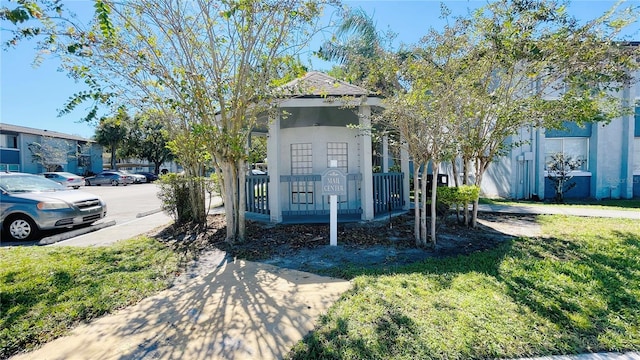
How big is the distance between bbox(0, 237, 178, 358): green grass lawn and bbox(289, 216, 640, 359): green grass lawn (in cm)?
262

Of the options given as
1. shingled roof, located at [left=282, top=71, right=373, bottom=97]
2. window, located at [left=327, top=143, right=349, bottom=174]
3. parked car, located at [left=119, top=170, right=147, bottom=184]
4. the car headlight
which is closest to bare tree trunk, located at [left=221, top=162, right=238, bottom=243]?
shingled roof, located at [left=282, top=71, right=373, bottom=97]

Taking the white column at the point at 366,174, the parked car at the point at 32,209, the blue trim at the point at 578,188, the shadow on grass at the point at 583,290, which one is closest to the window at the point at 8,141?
the parked car at the point at 32,209

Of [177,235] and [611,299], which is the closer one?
[611,299]

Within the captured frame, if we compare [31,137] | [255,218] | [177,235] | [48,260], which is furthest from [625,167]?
[31,137]

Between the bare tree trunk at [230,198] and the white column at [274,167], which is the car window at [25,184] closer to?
the bare tree trunk at [230,198]

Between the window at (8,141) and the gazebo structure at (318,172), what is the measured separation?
34144 millimetres

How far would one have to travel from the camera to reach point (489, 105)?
621cm

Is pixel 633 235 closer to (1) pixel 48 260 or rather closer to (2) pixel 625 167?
(2) pixel 625 167

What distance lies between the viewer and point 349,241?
6.33 m

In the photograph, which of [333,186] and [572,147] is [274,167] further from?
[572,147]

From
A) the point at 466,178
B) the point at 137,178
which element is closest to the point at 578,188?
the point at 466,178

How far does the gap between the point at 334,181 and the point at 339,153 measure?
342 cm

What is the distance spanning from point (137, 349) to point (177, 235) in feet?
15.6

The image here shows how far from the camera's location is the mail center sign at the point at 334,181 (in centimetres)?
606
